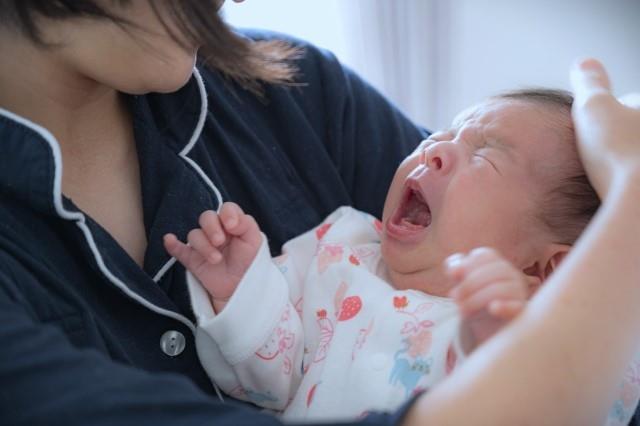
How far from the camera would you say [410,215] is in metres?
1.28

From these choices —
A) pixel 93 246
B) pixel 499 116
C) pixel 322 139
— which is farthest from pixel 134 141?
pixel 499 116

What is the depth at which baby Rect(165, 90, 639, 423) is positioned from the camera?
3.49 feet

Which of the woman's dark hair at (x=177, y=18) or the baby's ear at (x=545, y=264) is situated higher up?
the woman's dark hair at (x=177, y=18)

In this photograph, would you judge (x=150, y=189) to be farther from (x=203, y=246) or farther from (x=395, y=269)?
(x=395, y=269)

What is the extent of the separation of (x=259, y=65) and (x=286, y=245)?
0.35 metres

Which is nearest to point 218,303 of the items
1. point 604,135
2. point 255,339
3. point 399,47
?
point 255,339

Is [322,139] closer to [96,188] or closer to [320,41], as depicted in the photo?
[96,188]

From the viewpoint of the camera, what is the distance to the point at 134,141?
1202 millimetres

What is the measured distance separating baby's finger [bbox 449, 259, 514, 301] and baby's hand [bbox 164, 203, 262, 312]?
38 cm

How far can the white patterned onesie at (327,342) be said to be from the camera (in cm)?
103

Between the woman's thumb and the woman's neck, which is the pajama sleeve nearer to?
the woman's neck

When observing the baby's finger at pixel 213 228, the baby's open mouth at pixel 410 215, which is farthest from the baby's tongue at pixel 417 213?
the baby's finger at pixel 213 228

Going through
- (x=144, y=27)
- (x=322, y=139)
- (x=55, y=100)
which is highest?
(x=144, y=27)

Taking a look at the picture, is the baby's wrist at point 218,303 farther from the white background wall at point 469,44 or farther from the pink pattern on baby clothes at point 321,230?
the white background wall at point 469,44
